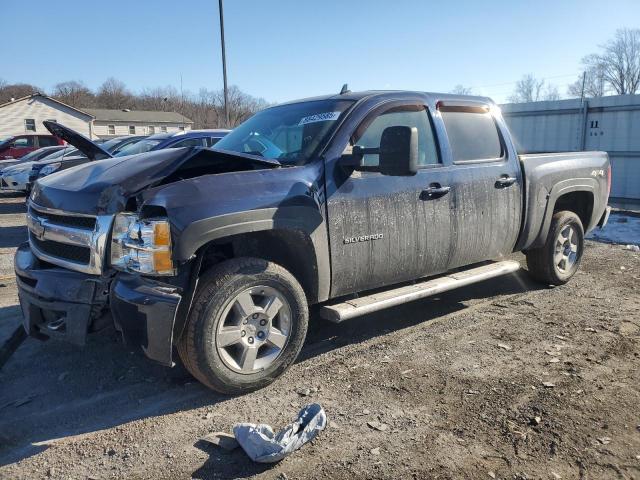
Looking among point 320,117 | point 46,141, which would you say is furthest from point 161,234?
point 46,141

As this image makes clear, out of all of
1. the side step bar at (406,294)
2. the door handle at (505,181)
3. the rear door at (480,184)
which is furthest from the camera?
the door handle at (505,181)

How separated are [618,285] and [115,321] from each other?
5.58 m

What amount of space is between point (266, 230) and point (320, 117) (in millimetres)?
1198

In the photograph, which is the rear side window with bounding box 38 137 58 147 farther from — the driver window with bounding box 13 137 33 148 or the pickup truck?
the pickup truck

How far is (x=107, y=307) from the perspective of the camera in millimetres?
3217

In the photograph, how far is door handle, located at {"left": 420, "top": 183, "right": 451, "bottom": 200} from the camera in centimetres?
432

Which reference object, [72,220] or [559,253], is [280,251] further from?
[559,253]

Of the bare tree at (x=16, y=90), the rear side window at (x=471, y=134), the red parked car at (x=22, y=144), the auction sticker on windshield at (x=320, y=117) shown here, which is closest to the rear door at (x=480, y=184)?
the rear side window at (x=471, y=134)

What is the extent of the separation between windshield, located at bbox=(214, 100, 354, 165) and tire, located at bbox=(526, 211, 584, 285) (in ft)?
9.63

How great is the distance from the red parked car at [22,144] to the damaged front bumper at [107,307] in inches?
882

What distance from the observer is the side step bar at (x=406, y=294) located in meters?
3.88

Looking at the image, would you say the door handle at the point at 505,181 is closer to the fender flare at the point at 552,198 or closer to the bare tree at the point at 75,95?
the fender flare at the point at 552,198

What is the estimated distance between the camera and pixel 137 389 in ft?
12.0

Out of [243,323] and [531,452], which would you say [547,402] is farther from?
[243,323]
